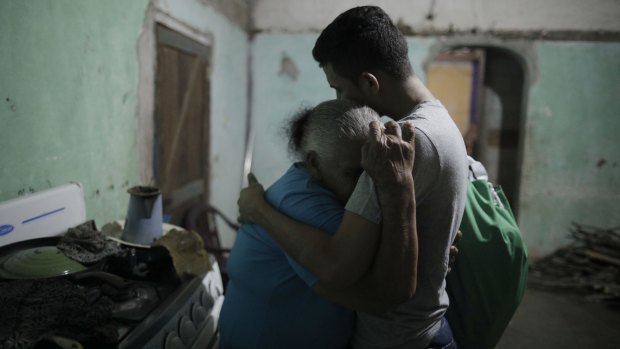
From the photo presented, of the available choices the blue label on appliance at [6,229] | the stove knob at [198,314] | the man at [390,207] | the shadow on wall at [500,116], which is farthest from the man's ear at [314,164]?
the shadow on wall at [500,116]

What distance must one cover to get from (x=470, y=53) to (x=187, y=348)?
313 inches

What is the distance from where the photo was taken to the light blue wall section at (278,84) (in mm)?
4555

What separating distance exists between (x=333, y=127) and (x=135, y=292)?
767 millimetres

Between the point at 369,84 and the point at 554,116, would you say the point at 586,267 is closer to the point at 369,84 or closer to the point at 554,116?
the point at 554,116

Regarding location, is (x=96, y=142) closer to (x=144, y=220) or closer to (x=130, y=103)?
(x=130, y=103)

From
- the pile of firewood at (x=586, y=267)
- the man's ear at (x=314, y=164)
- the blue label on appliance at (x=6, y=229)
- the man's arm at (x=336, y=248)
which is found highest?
the man's ear at (x=314, y=164)

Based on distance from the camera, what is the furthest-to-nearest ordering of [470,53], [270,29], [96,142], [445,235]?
[470,53] < [270,29] < [96,142] < [445,235]

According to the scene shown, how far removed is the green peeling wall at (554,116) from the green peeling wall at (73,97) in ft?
6.70

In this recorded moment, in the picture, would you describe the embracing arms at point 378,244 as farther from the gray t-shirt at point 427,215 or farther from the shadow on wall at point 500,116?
the shadow on wall at point 500,116

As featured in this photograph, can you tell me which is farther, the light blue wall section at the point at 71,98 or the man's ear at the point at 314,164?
the light blue wall section at the point at 71,98

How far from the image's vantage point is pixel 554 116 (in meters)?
4.46

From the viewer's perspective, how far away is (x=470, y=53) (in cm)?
793

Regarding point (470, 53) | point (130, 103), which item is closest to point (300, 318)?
point (130, 103)

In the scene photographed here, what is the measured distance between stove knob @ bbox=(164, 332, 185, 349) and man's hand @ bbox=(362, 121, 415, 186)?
0.74m
